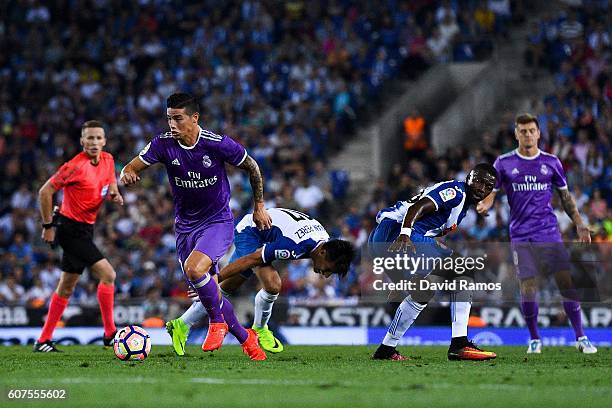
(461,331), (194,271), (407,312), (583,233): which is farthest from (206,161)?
(583,233)

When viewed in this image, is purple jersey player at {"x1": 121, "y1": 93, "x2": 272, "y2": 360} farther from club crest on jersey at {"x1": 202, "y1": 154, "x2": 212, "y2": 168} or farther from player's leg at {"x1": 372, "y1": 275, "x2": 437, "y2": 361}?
player's leg at {"x1": 372, "y1": 275, "x2": 437, "y2": 361}

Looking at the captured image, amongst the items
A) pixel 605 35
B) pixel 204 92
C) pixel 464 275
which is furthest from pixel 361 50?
pixel 464 275

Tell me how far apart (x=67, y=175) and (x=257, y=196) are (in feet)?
10.9

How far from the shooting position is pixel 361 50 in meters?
Answer: 26.9

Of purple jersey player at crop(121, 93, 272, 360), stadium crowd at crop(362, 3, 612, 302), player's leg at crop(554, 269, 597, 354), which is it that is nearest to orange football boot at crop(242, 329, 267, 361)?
purple jersey player at crop(121, 93, 272, 360)

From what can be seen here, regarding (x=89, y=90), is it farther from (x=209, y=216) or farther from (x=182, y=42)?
(x=209, y=216)

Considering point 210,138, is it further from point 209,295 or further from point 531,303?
point 531,303

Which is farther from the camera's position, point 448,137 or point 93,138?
point 448,137

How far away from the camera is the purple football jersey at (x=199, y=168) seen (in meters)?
11.4

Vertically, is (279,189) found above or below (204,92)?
below

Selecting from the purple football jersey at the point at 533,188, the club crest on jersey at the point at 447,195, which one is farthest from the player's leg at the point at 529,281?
the club crest on jersey at the point at 447,195

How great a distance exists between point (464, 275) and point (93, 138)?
490 cm

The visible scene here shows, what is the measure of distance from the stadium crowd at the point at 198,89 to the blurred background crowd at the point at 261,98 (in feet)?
0.13

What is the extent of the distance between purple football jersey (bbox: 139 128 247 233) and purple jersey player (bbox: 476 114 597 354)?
13.1 feet
